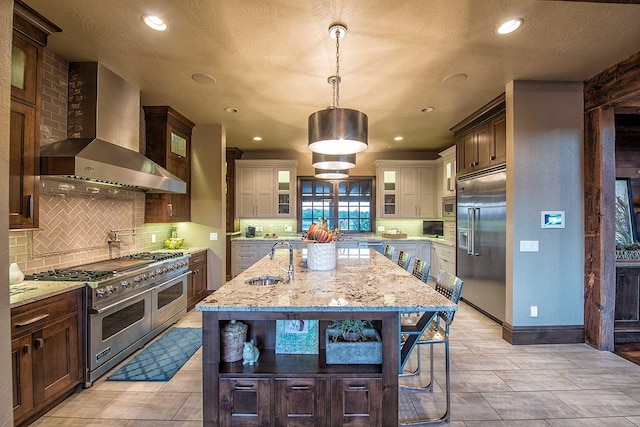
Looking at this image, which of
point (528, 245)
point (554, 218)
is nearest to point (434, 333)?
point (528, 245)

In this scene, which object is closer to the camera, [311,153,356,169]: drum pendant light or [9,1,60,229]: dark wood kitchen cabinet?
[9,1,60,229]: dark wood kitchen cabinet

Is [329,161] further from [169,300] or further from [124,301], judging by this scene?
[169,300]

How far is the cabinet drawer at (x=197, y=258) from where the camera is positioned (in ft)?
13.7

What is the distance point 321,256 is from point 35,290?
2060 millimetres

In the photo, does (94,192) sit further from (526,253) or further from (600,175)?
(600,175)

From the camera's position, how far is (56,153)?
239 cm

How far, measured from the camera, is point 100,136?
2.83 meters

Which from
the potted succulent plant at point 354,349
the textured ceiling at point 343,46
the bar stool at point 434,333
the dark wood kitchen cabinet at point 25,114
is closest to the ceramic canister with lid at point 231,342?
the potted succulent plant at point 354,349

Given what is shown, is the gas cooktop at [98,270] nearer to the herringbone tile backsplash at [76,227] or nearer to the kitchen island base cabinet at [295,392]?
the herringbone tile backsplash at [76,227]

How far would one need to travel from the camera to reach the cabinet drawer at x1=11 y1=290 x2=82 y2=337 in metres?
1.83

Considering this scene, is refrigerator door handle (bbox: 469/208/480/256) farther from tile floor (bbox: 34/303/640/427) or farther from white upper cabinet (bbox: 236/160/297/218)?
white upper cabinet (bbox: 236/160/297/218)

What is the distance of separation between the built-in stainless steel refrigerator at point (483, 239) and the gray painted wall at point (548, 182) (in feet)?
0.96

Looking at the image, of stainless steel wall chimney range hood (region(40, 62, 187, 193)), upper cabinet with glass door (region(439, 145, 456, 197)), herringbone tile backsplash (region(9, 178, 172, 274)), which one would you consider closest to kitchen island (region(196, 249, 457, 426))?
stainless steel wall chimney range hood (region(40, 62, 187, 193))

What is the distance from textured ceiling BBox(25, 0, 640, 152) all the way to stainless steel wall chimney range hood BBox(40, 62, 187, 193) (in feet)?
0.56
